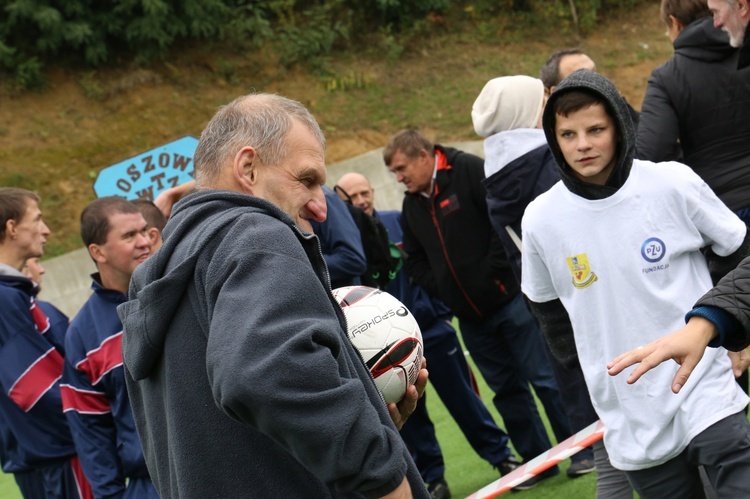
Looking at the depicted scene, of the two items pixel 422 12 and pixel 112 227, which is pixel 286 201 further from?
pixel 422 12

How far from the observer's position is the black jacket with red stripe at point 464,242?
657cm

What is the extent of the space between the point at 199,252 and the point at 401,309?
1.08 meters

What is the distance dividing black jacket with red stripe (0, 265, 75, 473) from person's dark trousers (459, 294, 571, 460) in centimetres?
268

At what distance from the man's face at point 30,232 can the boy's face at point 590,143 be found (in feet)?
10.9

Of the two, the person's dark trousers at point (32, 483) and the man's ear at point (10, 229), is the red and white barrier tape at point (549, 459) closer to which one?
the person's dark trousers at point (32, 483)

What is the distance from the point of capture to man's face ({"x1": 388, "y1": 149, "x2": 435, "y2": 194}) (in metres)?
6.75

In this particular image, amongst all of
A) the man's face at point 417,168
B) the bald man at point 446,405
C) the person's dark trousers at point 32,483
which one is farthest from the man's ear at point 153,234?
the bald man at point 446,405


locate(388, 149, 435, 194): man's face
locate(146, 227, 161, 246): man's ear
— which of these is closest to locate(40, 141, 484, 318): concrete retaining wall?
locate(388, 149, 435, 194): man's face

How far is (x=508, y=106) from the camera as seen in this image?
18.9 feet

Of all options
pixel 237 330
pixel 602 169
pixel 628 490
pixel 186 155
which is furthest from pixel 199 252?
pixel 186 155

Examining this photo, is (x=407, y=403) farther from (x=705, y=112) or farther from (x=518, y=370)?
(x=518, y=370)

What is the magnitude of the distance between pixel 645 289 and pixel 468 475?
3854mm

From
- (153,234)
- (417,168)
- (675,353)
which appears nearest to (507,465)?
(417,168)

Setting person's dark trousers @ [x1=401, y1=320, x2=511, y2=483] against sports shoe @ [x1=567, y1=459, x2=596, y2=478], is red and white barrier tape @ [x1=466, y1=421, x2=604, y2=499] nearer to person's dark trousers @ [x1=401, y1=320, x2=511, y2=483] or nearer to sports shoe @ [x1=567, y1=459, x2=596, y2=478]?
sports shoe @ [x1=567, y1=459, x2=596, y2=478]
